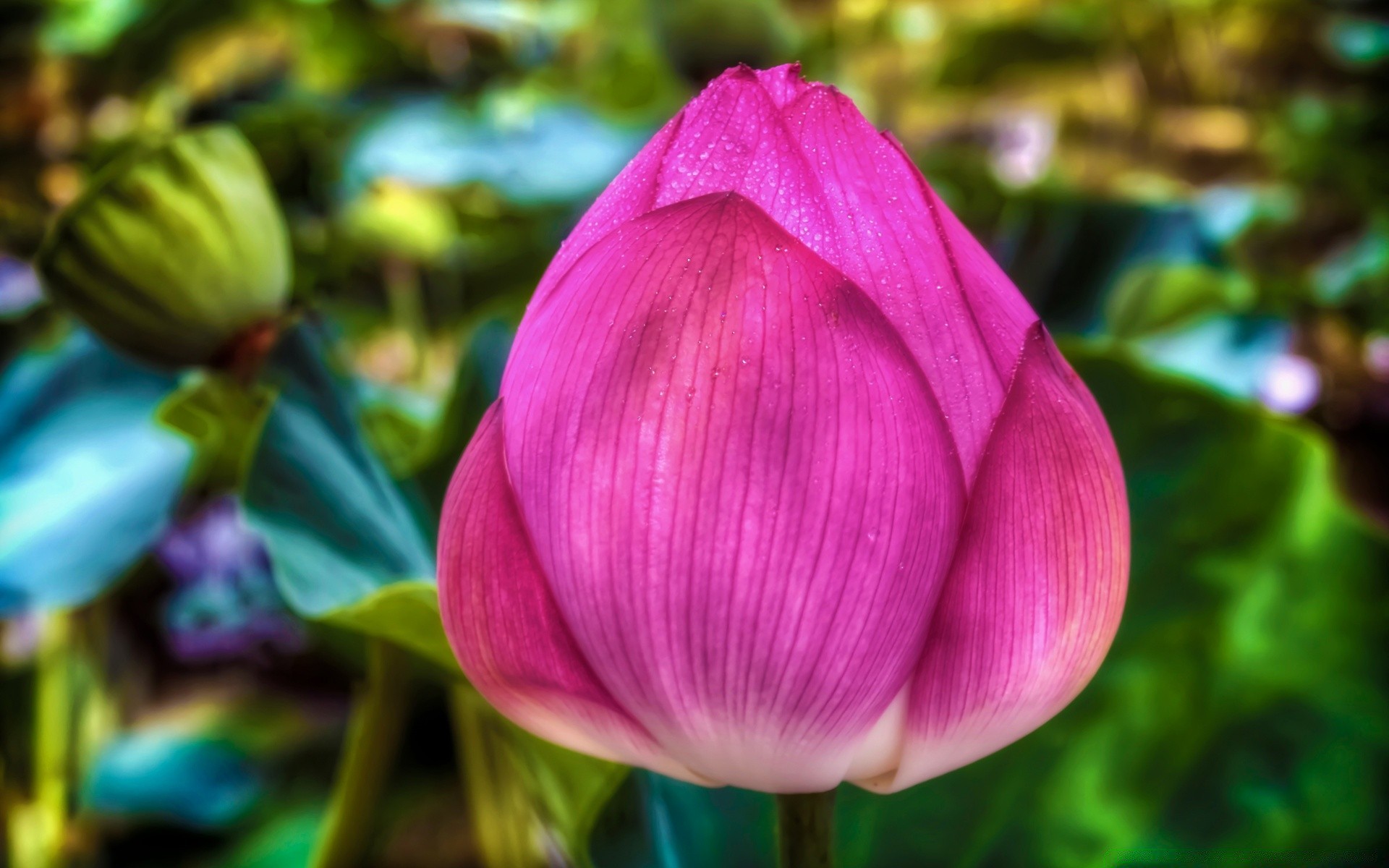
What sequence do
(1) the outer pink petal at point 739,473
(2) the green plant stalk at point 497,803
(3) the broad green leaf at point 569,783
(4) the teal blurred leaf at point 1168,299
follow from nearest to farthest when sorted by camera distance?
(1) the outer pink petal at point 739,473
(3) the broad green leaf at point 569,783
(2) the green plant stalk at point 497,803
(4) the teal blurred leaf at point 1168,299

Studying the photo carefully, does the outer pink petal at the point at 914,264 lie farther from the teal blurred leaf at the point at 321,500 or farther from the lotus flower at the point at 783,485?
the teal blurred leaf at the point at 321,500

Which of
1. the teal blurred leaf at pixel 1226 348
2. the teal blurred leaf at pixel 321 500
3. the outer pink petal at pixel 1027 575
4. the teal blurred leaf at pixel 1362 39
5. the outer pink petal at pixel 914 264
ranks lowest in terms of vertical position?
the teal blurred leaf at pixel 1226 348

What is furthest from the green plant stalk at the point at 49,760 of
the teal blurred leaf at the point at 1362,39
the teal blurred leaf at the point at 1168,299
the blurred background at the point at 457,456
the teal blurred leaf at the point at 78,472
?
the teal blurred leaf at the point at 1362,39

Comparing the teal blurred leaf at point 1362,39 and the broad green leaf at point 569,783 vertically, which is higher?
the broad green leaf at point 569,783

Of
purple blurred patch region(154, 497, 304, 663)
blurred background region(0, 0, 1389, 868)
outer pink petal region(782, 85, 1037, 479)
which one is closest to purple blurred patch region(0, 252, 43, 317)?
blurred background region(0, 0, 1389, 868)

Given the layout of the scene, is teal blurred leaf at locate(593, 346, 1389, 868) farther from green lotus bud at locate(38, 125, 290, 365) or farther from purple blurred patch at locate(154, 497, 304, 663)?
purple blurred patch at locate(154, 497, 304, 663)

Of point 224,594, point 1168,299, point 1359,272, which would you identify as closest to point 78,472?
point 224,594

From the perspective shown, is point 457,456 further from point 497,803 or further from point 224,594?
point 224,594
